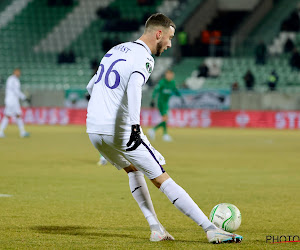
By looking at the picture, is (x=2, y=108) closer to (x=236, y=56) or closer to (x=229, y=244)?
(x=236, y=56)

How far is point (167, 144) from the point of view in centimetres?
2078

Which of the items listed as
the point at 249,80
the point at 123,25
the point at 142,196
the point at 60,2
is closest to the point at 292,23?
the point at 249,80

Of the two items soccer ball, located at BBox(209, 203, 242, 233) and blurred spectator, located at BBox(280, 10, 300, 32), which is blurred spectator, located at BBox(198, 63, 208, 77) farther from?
soccer ball, located at BBox(209, 203, 242, 233)

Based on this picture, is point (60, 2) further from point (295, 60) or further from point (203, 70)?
point (295, 60)

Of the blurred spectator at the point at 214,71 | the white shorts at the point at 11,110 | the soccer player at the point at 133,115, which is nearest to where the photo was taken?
the soccer player at the point at 133,115

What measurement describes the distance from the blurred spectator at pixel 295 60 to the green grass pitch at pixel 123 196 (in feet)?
51.2

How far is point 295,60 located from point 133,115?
96.3 ft

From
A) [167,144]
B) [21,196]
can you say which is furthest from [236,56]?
[21,196]

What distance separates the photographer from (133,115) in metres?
5.86

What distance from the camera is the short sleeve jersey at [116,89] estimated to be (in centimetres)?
611

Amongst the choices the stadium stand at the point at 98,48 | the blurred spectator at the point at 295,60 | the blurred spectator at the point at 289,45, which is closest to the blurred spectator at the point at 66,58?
the stadium stand at the point at 98,48

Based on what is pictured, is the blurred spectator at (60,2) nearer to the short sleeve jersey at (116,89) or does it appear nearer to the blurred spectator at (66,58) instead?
the blurred spectator at (66,58)

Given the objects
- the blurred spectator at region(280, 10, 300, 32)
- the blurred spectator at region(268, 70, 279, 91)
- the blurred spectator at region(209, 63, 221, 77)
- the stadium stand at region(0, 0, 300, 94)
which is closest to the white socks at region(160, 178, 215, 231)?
the blurred spectator at region(268, 70, 279, 91)

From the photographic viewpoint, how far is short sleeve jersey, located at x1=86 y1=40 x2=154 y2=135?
6113 mm
